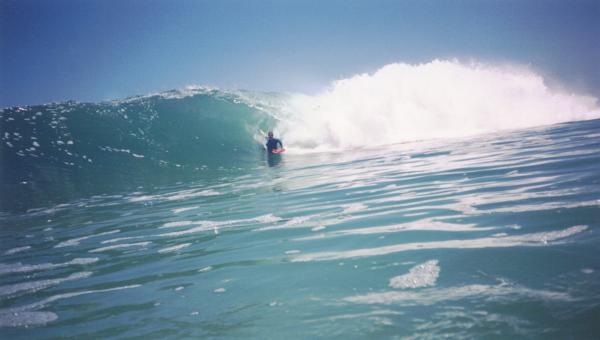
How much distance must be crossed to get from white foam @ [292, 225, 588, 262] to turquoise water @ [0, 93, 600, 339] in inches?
0.8

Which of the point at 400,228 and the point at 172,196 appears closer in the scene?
the point at 400,228

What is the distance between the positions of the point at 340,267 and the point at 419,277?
28.3 inches

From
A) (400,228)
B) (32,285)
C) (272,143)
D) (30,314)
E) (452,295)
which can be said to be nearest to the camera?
(452,295)

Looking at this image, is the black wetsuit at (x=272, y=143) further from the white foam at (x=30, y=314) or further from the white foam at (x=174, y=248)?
the white foam at (x=30, y=314)

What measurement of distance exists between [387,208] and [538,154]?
6180 millimetres

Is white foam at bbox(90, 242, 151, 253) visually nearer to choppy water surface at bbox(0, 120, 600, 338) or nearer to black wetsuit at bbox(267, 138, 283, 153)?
choppy water surface at bbox(0, 120, 600, 338)

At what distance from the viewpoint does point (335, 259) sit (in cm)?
329

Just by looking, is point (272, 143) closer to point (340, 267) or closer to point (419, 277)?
point (340, 267)

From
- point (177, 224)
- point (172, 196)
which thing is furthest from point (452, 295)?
point (172, 196)

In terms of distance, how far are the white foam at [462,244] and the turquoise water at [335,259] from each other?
2 cm

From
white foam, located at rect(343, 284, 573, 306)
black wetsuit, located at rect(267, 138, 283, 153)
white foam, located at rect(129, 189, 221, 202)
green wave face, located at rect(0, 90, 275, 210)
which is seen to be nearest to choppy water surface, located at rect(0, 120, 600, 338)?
white foam, located at rect(343, 284, 573, 306)

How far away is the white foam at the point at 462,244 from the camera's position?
121 inches

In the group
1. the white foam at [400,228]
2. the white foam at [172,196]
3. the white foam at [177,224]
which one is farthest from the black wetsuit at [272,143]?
the white foam at [400,228]

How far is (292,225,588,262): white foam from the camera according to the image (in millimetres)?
3062
